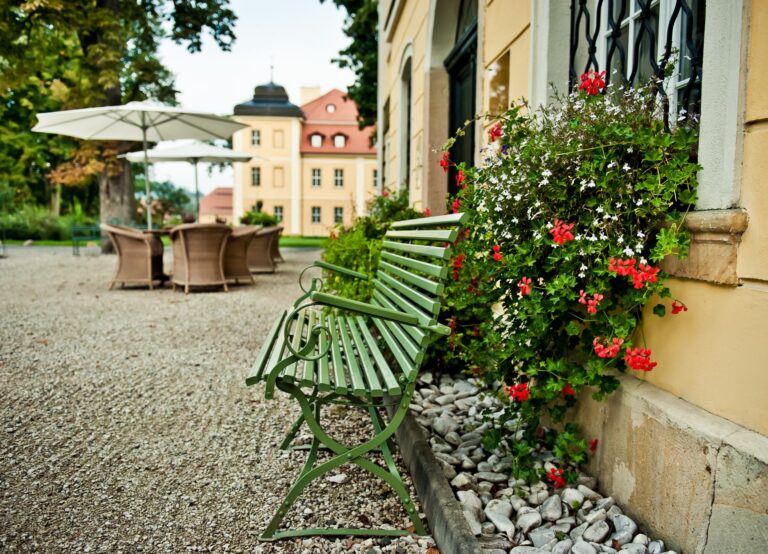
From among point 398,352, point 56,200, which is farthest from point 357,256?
point 56,200

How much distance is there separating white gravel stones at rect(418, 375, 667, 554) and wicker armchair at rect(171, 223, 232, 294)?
653 centimetres

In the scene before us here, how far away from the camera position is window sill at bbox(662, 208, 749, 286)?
1889mm

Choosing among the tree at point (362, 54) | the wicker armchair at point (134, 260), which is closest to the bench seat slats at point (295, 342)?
the wicker armchair at point (134, 260)

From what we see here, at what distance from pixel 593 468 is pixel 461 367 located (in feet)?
6.06

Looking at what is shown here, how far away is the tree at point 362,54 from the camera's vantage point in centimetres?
1606

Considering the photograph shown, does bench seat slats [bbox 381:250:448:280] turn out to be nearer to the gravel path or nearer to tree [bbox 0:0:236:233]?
the gravel path

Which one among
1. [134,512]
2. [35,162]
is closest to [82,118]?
[134,512]

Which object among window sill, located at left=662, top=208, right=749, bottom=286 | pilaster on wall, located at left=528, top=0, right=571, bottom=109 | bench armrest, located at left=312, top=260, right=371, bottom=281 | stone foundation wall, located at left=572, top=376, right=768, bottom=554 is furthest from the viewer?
bench armrest, located at left=312, top=260, right=371, bottom=281

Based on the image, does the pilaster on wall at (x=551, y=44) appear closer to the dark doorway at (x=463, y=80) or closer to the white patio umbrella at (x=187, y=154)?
the dark doorway at (x=463, y=80)

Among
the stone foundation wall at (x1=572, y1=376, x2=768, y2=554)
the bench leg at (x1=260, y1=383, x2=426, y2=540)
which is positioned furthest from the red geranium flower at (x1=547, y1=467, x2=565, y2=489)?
the bench leg at (x1=260, y1=383, x2=426, y2=540)

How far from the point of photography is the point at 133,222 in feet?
60.2

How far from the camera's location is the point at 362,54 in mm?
16719

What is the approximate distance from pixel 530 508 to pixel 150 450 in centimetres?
190

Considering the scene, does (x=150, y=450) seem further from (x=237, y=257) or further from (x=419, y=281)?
(x=237, y=257)
